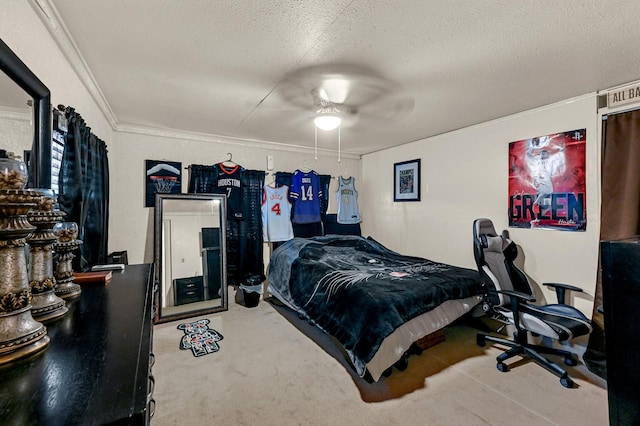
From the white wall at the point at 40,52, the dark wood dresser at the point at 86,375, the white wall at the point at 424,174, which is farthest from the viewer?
the white wall at the point at 424,174

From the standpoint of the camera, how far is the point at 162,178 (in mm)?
3510

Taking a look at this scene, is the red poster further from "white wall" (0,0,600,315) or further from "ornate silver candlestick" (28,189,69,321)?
"ornate silver candlestick" (28,189,69,321)

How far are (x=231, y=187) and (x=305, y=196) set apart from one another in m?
1.10

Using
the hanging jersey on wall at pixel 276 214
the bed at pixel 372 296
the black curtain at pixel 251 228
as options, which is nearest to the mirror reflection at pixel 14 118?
the bed at pixel 372 296

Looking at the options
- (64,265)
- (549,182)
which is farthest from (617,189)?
(64,265)

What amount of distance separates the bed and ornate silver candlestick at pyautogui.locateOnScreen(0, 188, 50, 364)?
1819mm

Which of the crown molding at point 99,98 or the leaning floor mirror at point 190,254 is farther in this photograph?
the leaning floor mirror at point 190,254

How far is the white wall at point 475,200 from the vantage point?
8.18ft

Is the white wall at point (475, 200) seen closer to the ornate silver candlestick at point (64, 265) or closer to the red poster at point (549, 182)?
the red poster at point (549, 182)

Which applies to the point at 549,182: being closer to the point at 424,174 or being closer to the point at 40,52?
the point at 424,174

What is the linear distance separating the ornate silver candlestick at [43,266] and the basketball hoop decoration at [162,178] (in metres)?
2.70

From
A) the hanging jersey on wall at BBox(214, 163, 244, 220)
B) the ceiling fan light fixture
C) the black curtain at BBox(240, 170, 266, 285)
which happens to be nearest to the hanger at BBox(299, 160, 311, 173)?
the black curtain at BBox(240, 170, 266, 285)

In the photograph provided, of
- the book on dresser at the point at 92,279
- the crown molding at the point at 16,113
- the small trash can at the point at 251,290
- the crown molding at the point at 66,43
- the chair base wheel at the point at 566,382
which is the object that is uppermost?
the crown molding at the point at 66,43

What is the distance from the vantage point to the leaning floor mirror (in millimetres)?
3354
